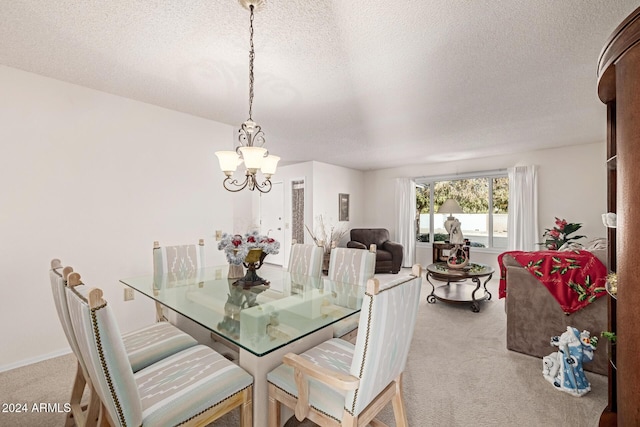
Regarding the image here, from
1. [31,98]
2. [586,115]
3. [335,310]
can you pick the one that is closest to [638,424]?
[335,310]

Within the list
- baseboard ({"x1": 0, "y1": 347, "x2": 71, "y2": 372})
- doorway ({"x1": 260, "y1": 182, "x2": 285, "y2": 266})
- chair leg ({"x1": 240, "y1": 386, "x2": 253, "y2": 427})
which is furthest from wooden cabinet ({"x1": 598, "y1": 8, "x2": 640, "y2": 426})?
doorway ({"x1": 260, "y1": 182, "x2": 285, "y2": 266})

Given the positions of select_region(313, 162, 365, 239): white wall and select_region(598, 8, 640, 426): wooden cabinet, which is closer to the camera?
select_region(598, 8, 640, 426): wooden cabinet

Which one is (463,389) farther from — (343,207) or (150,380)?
(343,207)

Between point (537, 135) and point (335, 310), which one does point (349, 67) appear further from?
point (537, 135)

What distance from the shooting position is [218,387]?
127 centimetres

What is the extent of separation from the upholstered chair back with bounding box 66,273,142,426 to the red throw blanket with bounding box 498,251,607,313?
290cm

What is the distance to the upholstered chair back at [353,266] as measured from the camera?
2.50 metres

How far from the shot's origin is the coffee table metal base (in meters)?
3.69

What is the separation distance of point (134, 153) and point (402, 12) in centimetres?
283

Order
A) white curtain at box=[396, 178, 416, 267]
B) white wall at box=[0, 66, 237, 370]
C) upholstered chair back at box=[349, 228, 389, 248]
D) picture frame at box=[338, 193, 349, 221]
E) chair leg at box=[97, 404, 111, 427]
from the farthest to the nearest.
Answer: picture frame at box=[338, 193, 349, 221], white curtain at box=[396, 178, 416, 267], upholstered chair back at box=[349, 228, 389, 248], white wall at box=[0, 66, 237, 370], chair leg at box=[97, 404, 111, 427]

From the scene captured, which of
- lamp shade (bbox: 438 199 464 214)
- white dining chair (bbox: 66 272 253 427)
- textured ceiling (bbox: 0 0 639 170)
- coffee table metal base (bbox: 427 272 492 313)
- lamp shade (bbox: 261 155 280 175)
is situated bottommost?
coffee table metal base (bbox: 427 272 492 313)

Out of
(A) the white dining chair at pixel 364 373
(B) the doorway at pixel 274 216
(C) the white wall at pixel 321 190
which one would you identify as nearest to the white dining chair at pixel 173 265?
(A) the white dining chair at pixel 364 373

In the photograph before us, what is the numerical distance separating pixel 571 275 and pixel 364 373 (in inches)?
86.5

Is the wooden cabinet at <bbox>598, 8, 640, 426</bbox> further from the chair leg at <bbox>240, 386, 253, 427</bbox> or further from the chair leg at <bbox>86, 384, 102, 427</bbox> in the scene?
the chair leg at <bbox>86, 384, 102, 427</bbox>
